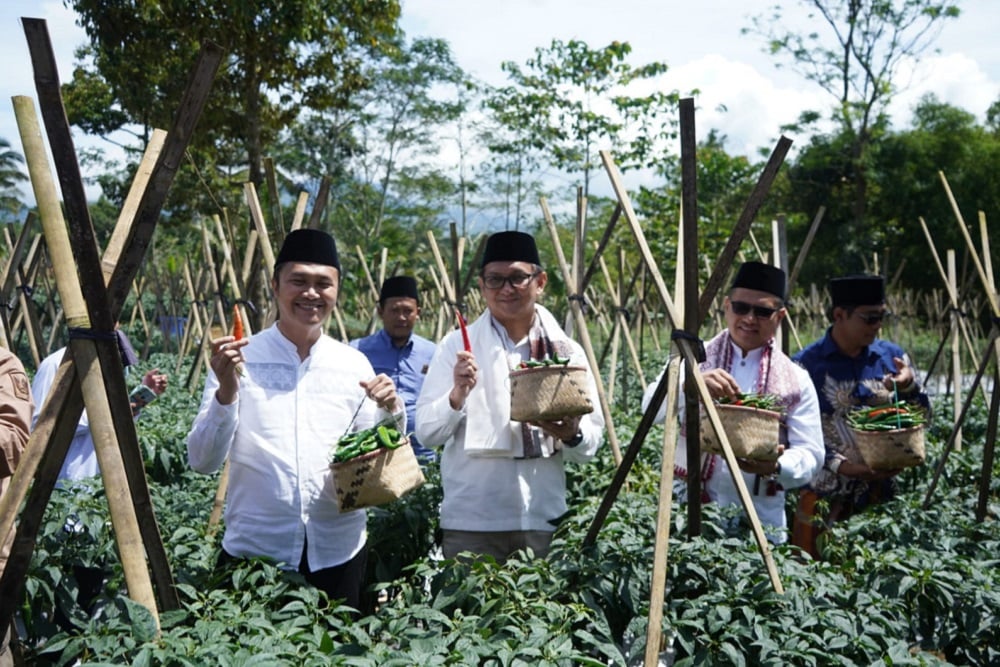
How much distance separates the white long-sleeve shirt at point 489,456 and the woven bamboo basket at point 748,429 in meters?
0.51

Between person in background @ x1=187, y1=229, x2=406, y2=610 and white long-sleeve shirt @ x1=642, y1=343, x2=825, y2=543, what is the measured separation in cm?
127

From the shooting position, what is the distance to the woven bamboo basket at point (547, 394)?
2975 mm

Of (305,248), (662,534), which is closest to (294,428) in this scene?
(305,248)

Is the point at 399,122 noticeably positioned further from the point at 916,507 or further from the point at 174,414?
the point at 916,507

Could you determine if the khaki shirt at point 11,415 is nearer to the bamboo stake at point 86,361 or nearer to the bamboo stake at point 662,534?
the bamboo stake at point 86,361

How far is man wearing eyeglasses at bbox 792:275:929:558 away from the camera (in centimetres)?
402

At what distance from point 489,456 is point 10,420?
1.62 meters

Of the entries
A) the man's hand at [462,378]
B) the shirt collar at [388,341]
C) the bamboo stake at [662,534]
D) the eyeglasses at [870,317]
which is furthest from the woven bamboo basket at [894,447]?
the shirt collar at [388,341]

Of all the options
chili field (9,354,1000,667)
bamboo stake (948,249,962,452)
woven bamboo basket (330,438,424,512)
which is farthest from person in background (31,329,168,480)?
bamboo stake (948,249,962,452)

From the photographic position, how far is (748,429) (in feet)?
Result: 9.56

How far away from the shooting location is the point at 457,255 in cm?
786

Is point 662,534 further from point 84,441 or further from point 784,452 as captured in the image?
point 84,441

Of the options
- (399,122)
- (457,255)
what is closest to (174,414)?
(457,255)

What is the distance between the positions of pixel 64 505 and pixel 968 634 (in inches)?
126
